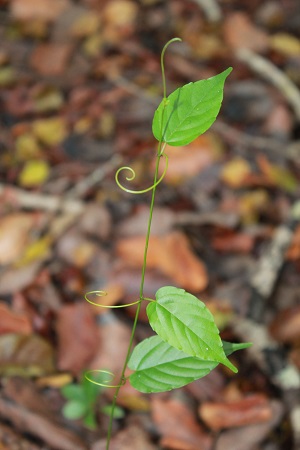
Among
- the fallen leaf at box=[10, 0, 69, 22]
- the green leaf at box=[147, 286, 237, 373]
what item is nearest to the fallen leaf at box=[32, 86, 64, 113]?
the fallen leaf at box=[10, 0, 69, 22]

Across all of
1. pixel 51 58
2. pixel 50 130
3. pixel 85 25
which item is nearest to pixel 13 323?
pixel 50 130

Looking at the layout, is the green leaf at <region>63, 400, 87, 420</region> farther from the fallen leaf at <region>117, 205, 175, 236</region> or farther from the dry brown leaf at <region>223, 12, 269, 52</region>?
the dry brown leaf at <region>223, 12, 269, 52</region>

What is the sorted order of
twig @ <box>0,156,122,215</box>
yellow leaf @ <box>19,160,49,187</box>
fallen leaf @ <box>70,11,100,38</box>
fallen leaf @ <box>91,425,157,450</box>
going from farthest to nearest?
fallen leaf @ <box>70,11,100,38</box> → yellow leaf @ <box>19,160,49,187</box> → twig @ <box>0,156,122,215</box> → fallen leaf @ <box>91,425,157,450</box>

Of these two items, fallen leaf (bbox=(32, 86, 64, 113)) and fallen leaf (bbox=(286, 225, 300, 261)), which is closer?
fallen leaf (bbox=(286, 225, 300, 261))

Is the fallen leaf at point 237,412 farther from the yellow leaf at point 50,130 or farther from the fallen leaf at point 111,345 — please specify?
the yellow leaf at point 50,130

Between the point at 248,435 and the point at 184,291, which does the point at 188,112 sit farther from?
the point at 248,435

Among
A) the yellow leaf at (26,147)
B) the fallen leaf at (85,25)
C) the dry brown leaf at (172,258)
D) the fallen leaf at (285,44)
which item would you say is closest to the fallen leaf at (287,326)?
Result: the dry brown leaf at (172,258)
